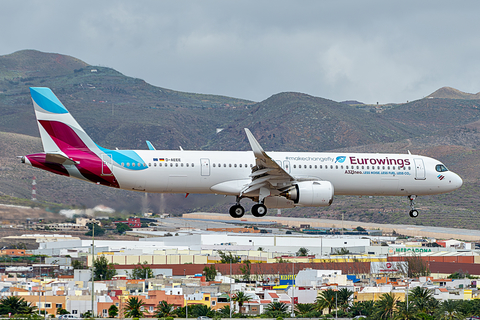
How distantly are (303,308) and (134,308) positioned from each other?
17386 mm

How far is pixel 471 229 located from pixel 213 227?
56.8 m

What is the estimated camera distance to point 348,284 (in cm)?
9231

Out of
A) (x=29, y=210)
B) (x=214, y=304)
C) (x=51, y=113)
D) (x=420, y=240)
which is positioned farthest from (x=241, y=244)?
(x=51, y=113)

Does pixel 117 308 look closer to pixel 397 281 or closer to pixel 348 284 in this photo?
pixel 348 284

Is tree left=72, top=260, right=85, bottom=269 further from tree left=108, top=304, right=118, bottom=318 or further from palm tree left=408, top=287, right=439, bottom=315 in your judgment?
palm tree left=408, top=287, right=439, bottom=315

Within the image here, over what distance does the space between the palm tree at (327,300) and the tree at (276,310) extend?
4.51m

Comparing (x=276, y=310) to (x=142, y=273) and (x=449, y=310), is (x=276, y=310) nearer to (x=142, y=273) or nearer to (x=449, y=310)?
(x=449, y=310)

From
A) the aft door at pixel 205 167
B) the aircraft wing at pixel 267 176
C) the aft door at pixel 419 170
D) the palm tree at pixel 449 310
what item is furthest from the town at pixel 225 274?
the aft door at pixel 419 170

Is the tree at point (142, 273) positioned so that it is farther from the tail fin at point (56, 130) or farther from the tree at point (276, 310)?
the tail fin at point (56, 130)

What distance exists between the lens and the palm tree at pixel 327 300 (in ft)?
259

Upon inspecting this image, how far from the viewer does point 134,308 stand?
74250 millimetres

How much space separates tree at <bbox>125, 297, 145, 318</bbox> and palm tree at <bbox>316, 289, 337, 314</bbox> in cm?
1841

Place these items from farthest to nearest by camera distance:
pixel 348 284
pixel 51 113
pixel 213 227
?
pixel 213 227 → pixel 348 284 → pixel 51 113

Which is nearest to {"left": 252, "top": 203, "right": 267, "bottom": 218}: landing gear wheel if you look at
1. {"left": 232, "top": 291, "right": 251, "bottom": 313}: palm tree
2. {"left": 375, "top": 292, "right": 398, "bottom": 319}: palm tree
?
{"left": 375, "top": 292, "right": 398, "bottom": 319}: palm tree
